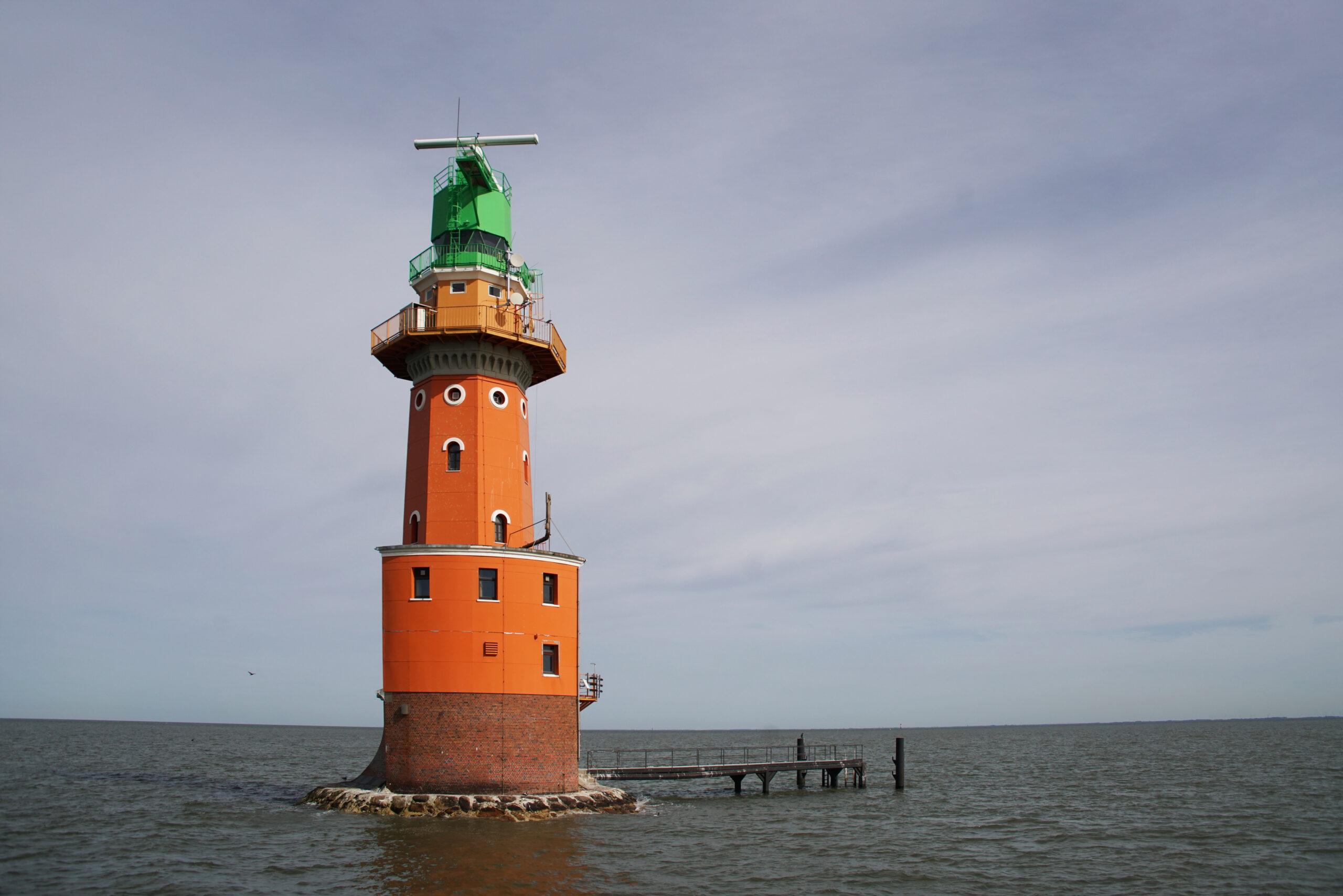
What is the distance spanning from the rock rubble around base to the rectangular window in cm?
626

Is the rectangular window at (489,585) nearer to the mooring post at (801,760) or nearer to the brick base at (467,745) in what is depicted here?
the brick base at (467,745)

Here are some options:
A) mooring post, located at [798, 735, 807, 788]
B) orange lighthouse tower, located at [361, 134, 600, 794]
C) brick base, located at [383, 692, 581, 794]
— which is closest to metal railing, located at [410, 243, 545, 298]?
orange lighthouse tower, located at [361, 134, 600, 794]

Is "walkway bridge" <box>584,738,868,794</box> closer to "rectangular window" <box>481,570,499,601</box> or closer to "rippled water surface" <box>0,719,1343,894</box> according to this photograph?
"rippled water surface" <box>0,719,1343,894</box>

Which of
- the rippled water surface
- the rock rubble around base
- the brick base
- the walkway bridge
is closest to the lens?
the rippled water surface

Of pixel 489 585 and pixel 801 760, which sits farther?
pixel 801 760

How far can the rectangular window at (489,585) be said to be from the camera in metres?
32.7

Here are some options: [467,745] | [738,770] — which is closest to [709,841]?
[467,745]

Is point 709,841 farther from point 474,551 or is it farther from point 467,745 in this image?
point 474,551

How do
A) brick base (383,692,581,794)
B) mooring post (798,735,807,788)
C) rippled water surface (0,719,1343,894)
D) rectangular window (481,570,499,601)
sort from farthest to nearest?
mooring post (798,735,807,788) < rectangular window (481,570,499,601) < brick base (383,692,581,794) < rippled water surface (0,719,1343,894)

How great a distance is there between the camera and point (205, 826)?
105ft

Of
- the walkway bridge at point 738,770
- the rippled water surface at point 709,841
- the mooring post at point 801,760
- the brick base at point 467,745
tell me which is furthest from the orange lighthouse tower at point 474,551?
the mooring post at point 801,760

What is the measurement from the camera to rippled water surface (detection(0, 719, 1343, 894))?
2477 centimetres

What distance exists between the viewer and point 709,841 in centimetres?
3148

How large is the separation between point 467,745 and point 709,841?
8.41 m
